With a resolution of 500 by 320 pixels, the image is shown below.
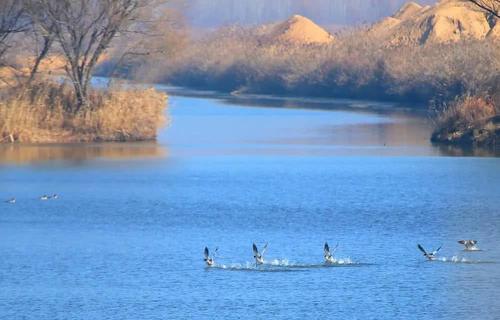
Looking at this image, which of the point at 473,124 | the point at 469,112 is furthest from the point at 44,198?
the point at 473,124

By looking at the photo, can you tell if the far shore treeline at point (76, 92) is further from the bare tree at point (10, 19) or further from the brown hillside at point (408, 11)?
the brown hillside at point (408, 11)

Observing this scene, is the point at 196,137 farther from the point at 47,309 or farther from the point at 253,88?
the point at 253,88

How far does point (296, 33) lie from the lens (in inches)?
3873

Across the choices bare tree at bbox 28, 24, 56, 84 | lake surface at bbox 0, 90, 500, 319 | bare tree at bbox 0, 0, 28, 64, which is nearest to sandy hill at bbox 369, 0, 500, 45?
→ bare tree at bbox 28, 24, 56, 84

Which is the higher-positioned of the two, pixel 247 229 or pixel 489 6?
pixel 489 6

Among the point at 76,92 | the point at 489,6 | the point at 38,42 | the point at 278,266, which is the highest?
the point at 489,6

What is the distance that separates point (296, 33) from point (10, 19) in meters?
65.1

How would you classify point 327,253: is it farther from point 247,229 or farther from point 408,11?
point 408,11

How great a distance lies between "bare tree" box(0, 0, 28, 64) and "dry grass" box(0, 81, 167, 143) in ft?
6.20

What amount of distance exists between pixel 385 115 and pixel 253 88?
2289 cm

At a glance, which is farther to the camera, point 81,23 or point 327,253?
point 81,23

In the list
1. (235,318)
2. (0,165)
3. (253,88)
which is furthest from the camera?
(253,88)

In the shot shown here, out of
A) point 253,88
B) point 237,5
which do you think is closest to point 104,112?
point 253,88

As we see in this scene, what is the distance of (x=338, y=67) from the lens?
207 ft
